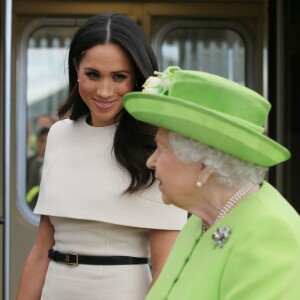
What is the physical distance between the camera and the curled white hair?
163 cm

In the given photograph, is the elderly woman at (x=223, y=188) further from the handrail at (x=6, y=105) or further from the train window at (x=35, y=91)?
the train window at (x=35, y=91)

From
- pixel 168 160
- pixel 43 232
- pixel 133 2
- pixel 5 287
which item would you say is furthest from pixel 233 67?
pixel 168 160

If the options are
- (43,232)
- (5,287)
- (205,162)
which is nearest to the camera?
(205,162)

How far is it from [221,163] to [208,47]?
356 cm

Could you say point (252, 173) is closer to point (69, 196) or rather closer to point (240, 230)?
point (240, 230)

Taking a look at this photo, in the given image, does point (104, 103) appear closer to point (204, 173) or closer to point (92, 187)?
point (92, 187)

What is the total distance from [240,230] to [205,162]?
5.7 inches

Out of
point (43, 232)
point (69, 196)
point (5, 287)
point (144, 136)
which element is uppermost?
point (144, 136)

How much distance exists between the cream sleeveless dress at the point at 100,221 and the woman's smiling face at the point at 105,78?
96 millimetres

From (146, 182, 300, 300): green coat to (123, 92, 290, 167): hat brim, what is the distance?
0.27 ft

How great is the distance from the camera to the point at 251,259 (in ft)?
5.00

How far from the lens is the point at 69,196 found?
7.75ft

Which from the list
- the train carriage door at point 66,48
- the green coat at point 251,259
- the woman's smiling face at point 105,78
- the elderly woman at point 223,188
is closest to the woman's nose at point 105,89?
the woman's smiling face at point 105,78

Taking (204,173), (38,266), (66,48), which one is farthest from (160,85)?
(66,48)
